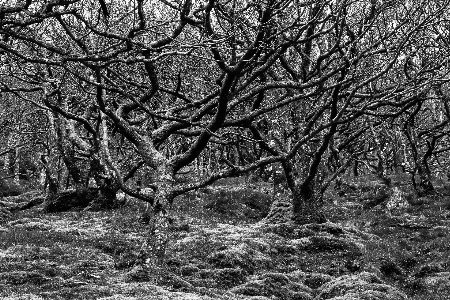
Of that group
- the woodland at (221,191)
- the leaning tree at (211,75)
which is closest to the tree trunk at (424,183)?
the woodland at (221,191)

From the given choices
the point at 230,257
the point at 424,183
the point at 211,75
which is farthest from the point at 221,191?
the point at 230,257

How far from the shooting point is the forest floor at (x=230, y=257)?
12.7 metres

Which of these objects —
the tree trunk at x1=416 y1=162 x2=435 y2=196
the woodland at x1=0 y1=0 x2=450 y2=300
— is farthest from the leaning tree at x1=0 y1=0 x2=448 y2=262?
the tree trunk at x1=416 y1=162 x2=435 y2=196

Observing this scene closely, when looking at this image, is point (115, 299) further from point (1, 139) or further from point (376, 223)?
point (1, 139)

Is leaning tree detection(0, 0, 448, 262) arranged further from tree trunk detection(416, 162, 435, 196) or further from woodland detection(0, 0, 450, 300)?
tree trunk detection(416, 162, 435, 196)

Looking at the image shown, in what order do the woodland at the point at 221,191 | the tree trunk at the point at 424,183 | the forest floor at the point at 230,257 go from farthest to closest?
the tree trunk at the point at 424,183
the woodland at the point at 221,191
the forest floor at the point at 230,257

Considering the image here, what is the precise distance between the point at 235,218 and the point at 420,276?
11.9 m

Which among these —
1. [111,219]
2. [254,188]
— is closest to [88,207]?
[111,219]

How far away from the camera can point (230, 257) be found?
16125 mm

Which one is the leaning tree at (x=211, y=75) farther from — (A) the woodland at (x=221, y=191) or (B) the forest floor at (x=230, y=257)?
(B) the forest floor at (x=230, y=257)

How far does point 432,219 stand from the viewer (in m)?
22.3

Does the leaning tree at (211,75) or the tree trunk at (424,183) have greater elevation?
the leaning tree at (211,75)

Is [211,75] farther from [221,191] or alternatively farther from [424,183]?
[424,183]

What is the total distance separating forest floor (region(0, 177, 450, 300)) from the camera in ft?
41.5
